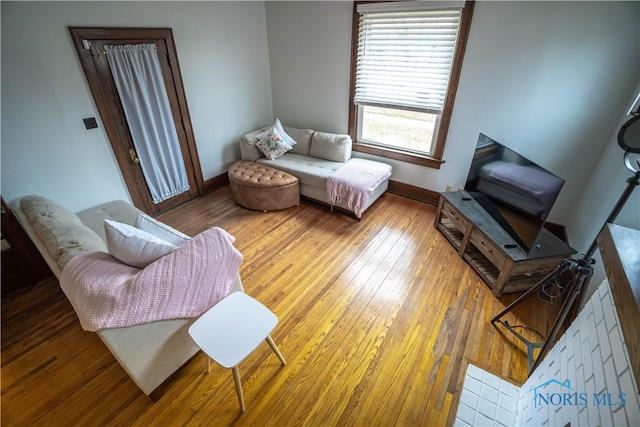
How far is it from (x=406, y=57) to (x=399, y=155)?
108 centimetres

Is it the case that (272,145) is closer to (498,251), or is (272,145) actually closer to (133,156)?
(133,156)

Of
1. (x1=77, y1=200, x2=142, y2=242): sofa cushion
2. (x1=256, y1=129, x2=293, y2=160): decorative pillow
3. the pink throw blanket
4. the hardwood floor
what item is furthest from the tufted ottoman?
(x1=77, y1=200, x2=142, y2=242): sofa cushion

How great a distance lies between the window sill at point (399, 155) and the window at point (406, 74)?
0.01 metres

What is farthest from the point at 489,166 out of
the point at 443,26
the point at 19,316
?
the point at 19,316

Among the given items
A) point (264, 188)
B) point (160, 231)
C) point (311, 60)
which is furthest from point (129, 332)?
point (311, 60)

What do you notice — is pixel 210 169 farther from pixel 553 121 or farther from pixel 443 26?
pixel 553 121

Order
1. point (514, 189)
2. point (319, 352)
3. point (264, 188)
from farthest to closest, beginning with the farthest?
point (264, 188) → point (514, 189) → point (319, 352)

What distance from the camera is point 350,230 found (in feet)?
9.89

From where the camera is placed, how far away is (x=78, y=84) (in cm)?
236

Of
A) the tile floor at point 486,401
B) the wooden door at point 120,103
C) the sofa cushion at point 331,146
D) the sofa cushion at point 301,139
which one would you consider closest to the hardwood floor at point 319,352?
the tile floor at point 486,401

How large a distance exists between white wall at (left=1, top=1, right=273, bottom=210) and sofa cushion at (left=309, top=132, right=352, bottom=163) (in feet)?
4.12

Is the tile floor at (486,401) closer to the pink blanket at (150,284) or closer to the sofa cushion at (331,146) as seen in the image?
the pink blanket at (150,284)

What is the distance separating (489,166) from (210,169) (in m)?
3.28

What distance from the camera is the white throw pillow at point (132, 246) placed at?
1.38 m
